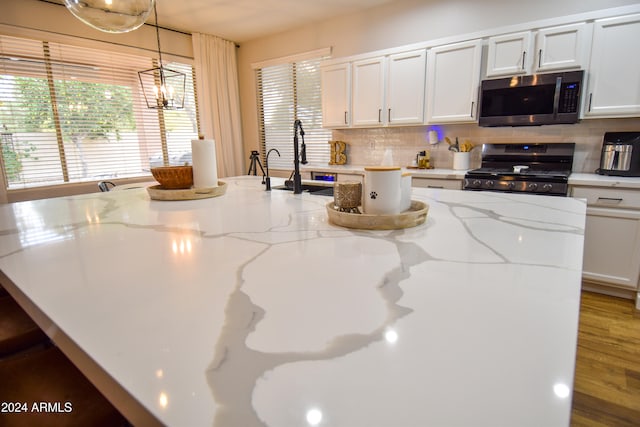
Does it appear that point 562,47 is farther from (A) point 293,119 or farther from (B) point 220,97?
(B) point 220,97

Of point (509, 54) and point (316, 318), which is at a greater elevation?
point (509, 54)

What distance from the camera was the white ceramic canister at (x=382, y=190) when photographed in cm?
103

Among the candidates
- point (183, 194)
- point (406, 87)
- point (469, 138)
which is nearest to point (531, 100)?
point (469, 138)

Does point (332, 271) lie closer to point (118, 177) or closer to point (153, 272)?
point (153, 272)

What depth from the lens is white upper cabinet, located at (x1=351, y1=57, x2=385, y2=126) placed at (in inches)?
139

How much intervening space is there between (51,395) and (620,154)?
3466 millimetres

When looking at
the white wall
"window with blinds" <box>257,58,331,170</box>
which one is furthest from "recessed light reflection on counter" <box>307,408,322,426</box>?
"window with blinds" <box>257,58,331,170</box>

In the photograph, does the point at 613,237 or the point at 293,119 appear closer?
the point at 613,237

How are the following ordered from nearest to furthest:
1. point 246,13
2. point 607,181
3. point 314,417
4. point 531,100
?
point 314,417
point 607,181
point 531,100
point 246,13

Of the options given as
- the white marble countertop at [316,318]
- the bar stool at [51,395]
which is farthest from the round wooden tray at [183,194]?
the bar stool at [51,395]

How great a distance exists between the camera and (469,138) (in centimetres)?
336

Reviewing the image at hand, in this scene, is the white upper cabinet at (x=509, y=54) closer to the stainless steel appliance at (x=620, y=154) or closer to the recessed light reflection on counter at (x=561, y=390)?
the stainless steel appliance at (x=620, y=154)

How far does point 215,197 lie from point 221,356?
1366 mm

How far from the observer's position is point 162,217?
1.27 m
